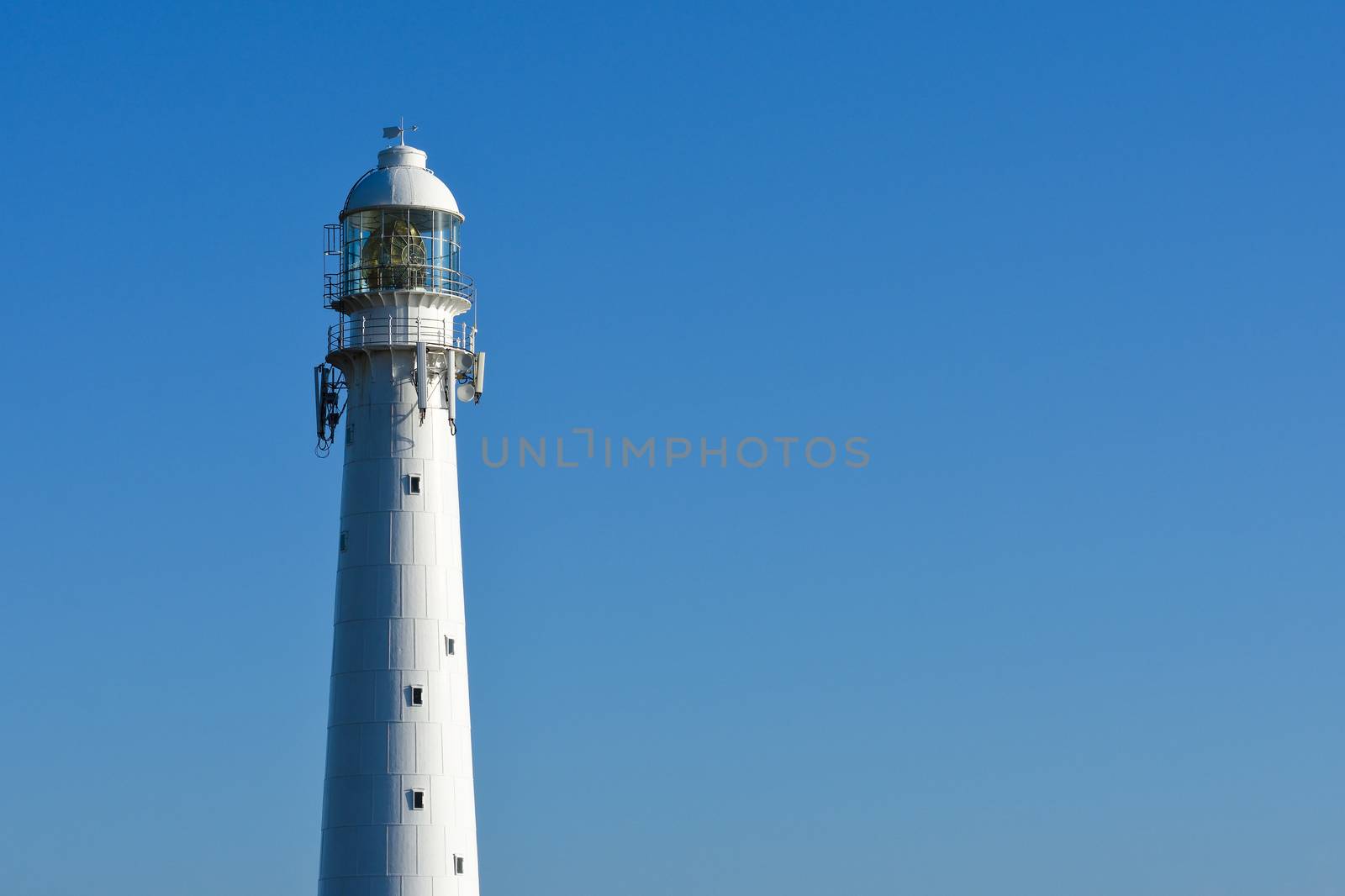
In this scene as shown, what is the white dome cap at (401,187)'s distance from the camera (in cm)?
8500

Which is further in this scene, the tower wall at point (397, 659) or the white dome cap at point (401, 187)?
the white dome cap at point (401, 187)

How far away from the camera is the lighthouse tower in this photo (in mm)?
80750

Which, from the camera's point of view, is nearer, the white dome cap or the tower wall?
the tower wall

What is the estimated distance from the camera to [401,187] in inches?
3356

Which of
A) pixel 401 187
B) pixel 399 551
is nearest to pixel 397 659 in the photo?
pixel 399 551

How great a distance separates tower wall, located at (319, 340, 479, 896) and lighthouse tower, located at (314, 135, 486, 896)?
0.13 ft

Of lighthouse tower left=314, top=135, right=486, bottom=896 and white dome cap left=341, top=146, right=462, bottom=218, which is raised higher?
white dome cap left=341, top=146, right=462, bottom=218

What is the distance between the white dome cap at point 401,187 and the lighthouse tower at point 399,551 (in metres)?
0.06

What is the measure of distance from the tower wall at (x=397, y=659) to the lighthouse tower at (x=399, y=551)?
4 centimetres

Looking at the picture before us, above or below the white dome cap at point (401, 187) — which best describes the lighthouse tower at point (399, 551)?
below

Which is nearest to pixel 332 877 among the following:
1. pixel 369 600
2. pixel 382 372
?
pixel 369 600

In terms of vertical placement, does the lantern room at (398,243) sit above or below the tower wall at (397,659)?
above

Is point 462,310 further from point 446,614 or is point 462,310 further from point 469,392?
point 446,614

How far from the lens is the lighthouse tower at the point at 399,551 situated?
80.8 metres
